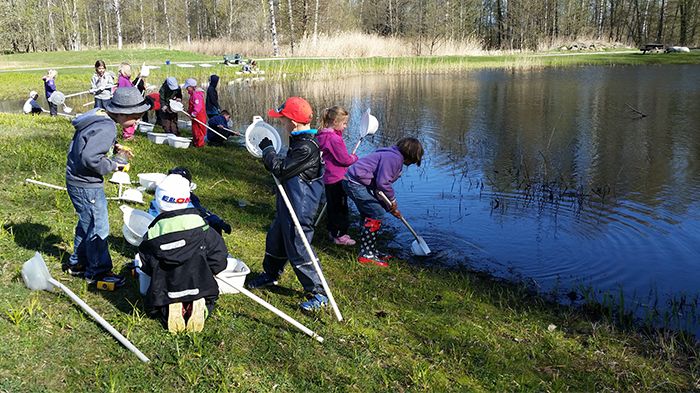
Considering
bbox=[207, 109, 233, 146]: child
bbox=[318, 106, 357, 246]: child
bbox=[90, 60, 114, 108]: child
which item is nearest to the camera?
bbox=[318, 106, 357, 246]: child

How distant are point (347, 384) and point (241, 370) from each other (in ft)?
2.42

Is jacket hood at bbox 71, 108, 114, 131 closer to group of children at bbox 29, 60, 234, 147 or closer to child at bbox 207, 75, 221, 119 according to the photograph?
group of children at bbox 29, 60, 234, 147

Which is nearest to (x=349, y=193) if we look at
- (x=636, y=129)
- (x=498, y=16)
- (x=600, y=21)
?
(x=636, y=129)

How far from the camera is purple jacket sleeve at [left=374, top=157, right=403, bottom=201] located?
6598 millimetres

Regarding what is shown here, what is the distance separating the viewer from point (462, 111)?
19.9m

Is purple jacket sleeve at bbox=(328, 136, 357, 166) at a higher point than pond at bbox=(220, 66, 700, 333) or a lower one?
higher

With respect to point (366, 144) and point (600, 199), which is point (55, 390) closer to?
point (600, 199)

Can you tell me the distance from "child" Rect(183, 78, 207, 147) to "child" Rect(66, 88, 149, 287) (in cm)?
741

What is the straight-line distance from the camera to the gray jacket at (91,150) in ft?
15.3

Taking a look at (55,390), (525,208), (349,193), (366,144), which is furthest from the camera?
(366,144)

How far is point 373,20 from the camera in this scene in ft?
198

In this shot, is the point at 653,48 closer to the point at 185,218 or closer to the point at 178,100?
the point at 178,100

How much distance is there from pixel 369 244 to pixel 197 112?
7.03 meters

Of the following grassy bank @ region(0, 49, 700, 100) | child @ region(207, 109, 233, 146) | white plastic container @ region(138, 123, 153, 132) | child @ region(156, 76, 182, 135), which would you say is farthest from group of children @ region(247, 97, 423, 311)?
grassy bank @ region(0, 49, 700, 100)
